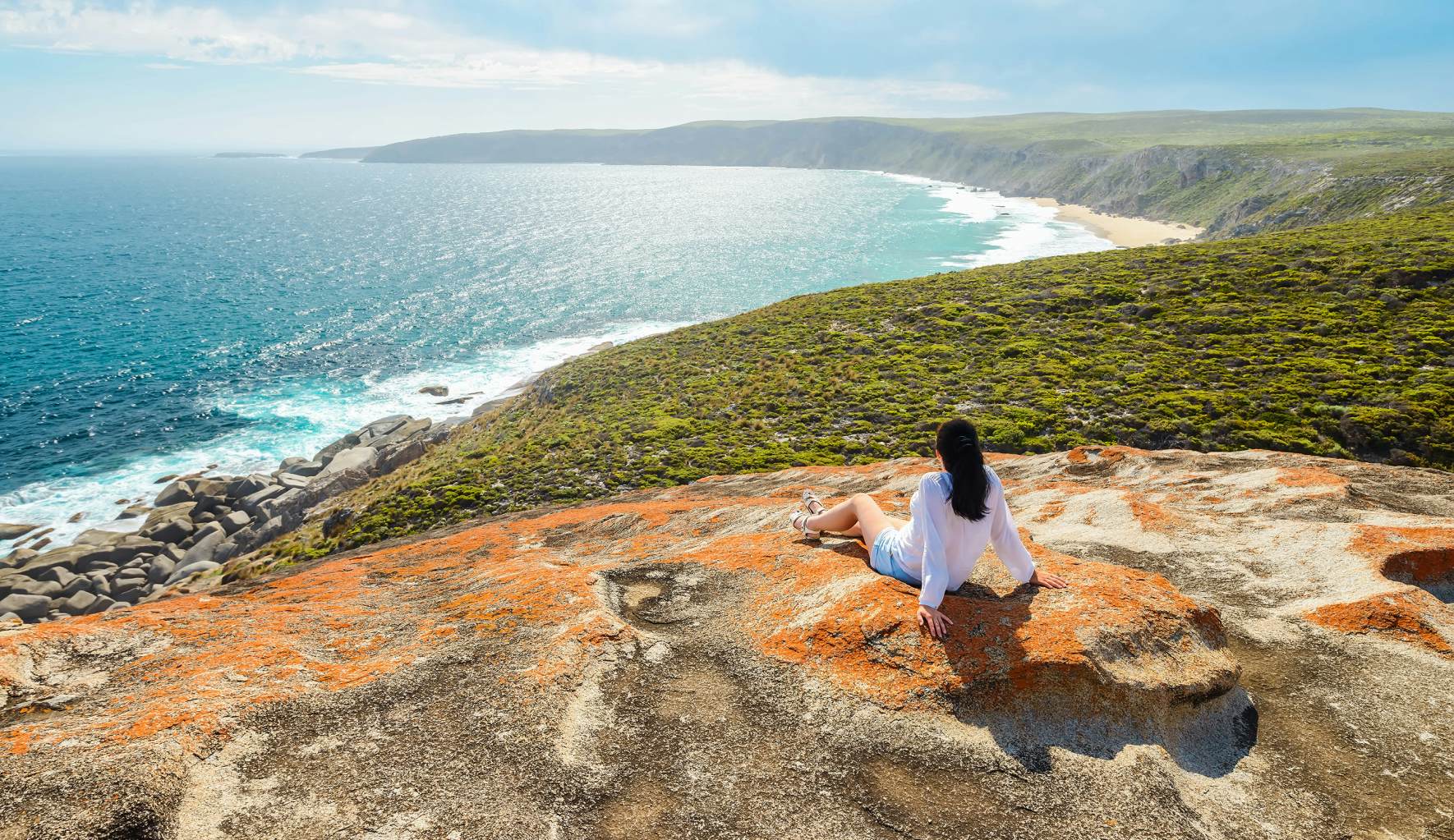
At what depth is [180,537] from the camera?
3688 cm

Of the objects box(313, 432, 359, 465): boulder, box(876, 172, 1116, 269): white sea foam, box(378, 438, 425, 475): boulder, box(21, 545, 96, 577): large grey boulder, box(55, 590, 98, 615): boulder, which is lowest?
box(55, 590, 98, 615): boulder

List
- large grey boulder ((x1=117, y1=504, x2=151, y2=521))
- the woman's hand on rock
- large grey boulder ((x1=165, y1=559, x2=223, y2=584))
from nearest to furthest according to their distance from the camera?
the woman's hand on rock, large grey boulder ((x1=165, y1=559, x2=223, y2=584)), large grey boulder ((x1=117, y1=504, x2=151, y2=521))

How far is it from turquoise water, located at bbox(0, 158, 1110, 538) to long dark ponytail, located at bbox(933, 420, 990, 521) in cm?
5058

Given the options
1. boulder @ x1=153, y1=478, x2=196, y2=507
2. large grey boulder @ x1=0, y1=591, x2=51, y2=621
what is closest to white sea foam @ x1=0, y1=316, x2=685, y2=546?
boulder @ x1=153, y1=478, x2=196, y2=507

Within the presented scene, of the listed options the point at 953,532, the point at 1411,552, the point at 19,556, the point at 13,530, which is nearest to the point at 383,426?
the point at 19,556

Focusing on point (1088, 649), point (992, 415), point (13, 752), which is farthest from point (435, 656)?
point (992, 415)

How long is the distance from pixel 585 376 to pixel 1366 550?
1476 inches

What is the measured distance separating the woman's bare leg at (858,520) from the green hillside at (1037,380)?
52.9 ft

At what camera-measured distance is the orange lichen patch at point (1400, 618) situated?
22.7ft

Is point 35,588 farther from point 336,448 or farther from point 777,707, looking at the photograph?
point 777,707

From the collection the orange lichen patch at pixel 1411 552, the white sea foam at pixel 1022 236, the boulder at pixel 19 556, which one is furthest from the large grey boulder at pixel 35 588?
the white sea foam at pixel 1022 236

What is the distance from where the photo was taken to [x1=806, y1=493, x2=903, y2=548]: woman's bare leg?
9.12 m

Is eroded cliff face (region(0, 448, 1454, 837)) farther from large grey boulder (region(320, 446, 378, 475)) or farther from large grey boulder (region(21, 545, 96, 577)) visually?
large grey boulder (region(21, 545, 96, 577))

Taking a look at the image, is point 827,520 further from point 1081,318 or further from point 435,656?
point 1081,318
